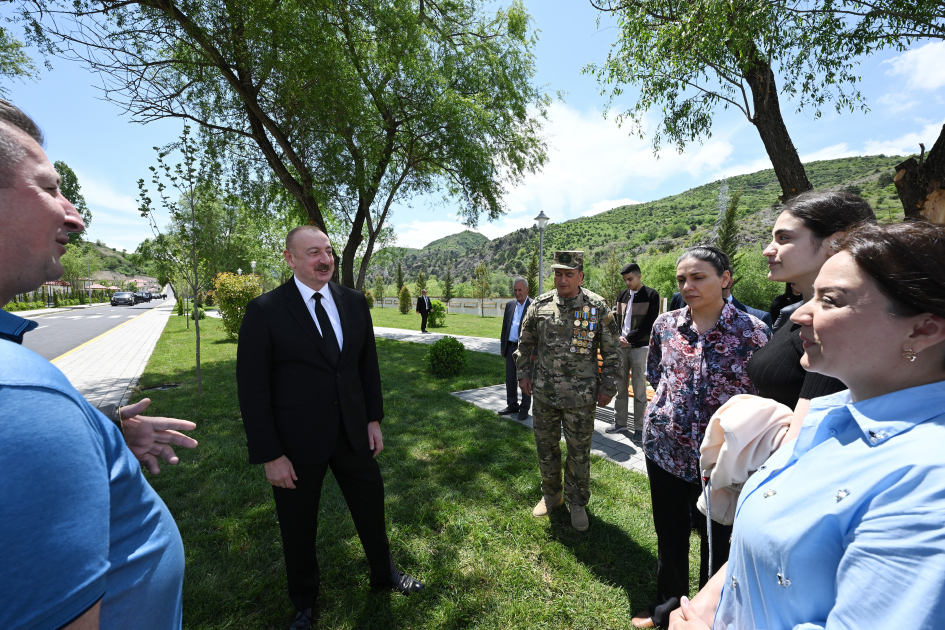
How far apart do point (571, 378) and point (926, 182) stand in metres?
4.46

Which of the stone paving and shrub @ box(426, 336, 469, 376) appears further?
shrub @ box(426, 336, 469, 376)

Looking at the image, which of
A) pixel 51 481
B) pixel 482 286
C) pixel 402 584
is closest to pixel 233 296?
pixel 402 584

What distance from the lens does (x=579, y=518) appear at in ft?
10.6

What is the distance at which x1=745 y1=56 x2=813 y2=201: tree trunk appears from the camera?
5.53 meters

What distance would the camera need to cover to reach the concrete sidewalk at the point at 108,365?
739 cm

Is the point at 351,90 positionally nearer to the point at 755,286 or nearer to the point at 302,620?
the point at 302,620

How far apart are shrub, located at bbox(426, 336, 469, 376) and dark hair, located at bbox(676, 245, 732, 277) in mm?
6513

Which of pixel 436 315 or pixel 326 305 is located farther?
pixel 436 315

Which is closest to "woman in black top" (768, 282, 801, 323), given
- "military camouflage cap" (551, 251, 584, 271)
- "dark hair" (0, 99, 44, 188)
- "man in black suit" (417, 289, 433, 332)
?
"military camouflage cap" (551, 251, 584, 271)

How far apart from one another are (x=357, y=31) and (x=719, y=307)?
9837mm

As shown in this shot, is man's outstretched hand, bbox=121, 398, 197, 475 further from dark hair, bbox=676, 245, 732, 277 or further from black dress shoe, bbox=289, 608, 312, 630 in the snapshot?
dark hair, bbox=676, 245, 732, 277

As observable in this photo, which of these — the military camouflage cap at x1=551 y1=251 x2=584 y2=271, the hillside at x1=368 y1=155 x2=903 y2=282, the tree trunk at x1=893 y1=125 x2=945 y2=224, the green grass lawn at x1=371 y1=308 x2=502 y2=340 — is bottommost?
the green grass lawn at x1=371 y1=308 x2=502 y2=340

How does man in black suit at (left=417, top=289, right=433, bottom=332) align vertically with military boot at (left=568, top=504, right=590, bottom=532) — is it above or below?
above

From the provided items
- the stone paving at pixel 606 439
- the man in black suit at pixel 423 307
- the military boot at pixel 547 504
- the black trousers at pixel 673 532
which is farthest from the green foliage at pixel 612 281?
the black trousers at pixel 673 532
